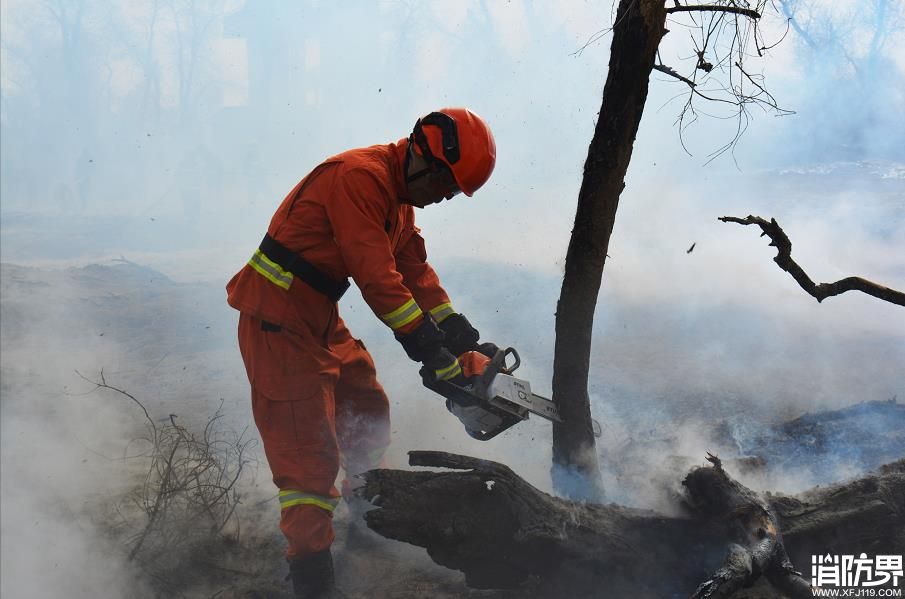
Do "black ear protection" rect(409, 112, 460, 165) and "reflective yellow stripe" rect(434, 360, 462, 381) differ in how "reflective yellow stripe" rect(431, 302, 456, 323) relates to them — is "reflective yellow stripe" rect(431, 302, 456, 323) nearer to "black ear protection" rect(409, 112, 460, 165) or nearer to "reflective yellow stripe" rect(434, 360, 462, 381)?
"reflective yellow stripe" rect(434, 360, 462, 381)

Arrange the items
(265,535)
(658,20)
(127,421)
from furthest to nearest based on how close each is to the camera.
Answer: (127,421), (265,535), (658,20)

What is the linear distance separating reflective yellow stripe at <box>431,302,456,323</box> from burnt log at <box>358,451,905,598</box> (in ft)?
2.65

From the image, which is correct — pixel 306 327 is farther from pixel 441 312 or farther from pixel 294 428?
pixel 441 312

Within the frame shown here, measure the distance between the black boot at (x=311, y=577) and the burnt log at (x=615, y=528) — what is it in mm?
572

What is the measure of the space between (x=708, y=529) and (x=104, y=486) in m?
3.63

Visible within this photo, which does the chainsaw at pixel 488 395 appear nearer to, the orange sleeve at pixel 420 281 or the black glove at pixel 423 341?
the black glove at pixel 423 341

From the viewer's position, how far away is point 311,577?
3.01 m

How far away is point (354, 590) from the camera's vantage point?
3.25 meters

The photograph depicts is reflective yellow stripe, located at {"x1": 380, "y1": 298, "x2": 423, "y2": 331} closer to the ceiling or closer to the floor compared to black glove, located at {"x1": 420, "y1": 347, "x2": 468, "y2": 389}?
closer to the ceiling

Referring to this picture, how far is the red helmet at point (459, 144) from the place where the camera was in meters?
2.79

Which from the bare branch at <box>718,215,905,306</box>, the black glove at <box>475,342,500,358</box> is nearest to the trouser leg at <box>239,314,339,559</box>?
the black glove at <box>475,342,500,358</box>

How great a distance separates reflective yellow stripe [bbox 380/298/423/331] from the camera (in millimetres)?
2711

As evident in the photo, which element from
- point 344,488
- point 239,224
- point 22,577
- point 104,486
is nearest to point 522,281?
point 344,488

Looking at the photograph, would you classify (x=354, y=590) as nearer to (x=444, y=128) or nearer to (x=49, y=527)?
(x=49, y=527)
